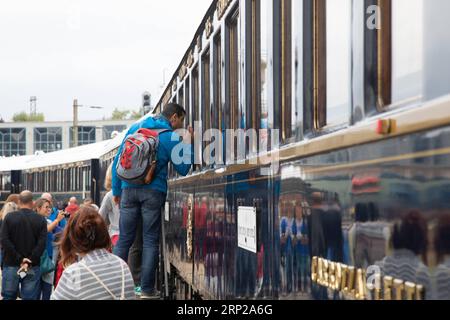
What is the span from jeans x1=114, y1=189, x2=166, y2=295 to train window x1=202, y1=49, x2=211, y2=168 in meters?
0.59

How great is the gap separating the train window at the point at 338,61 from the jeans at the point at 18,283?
846 cm

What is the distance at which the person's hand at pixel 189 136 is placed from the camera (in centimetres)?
809

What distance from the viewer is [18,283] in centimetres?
1164

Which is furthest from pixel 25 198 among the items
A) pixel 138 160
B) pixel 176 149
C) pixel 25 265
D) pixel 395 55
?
pixel 395 55

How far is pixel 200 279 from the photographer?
7.58m

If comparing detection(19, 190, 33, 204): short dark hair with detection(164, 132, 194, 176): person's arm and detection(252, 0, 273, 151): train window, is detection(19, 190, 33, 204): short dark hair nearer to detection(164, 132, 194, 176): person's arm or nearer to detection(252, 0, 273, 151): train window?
detection(164, 132, 194, 176): person's arm

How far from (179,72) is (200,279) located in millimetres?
2823

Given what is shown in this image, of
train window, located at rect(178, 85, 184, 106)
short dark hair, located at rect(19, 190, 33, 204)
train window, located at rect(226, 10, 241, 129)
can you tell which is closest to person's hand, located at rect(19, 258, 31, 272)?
short dark hair, located at rect(19, 190, 33, 204)

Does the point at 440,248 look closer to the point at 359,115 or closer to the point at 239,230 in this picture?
the point at 359,115

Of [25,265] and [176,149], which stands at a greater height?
[176,149]

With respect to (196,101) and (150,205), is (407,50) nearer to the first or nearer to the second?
(150,205)

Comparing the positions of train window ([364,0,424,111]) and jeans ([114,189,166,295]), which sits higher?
train window ([364,0,424,111])

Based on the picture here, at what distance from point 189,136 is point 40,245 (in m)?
3.98

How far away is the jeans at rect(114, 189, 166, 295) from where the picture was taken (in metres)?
7.58
